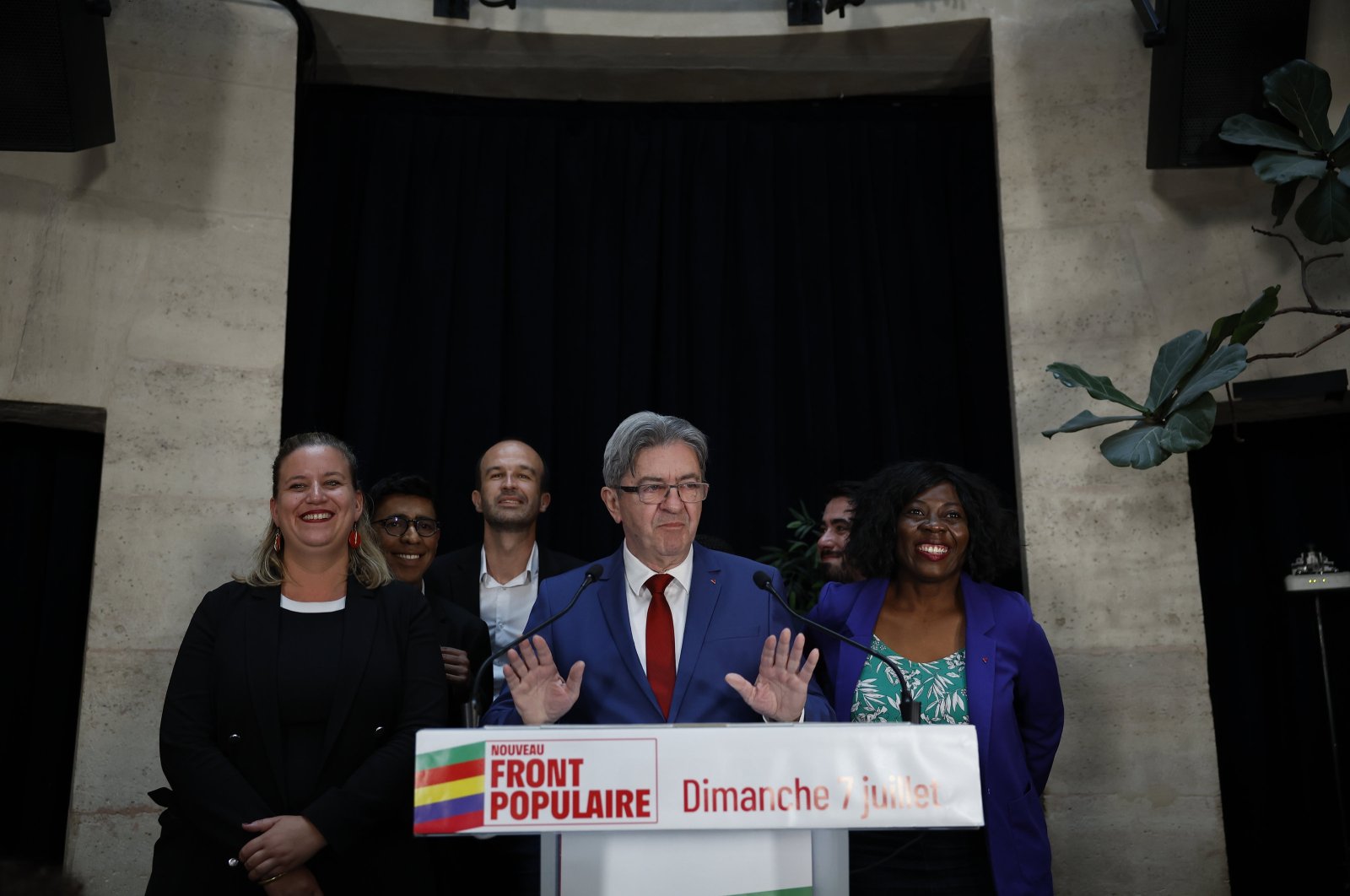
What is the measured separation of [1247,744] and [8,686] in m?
4.53

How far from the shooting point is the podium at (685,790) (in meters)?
1.63

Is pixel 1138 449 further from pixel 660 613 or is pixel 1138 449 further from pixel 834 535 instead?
pixel 660 613

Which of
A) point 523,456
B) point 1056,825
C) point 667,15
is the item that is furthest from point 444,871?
point 667,15

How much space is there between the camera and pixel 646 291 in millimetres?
5141

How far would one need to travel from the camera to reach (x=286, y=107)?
4613mm

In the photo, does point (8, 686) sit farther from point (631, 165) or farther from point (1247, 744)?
point (1247, 744)

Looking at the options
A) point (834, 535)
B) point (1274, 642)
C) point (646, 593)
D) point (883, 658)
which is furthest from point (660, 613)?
point (1274, 642)

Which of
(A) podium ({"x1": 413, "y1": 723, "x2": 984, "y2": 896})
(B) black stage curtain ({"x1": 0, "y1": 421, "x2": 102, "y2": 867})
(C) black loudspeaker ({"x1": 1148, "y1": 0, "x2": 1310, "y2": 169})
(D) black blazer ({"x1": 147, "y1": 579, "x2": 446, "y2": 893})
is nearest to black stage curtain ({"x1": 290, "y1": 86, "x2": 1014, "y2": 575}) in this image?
(B) black stage curtain ({"x1": 0, "y1": 421, "x2": 102, "y2": 867})

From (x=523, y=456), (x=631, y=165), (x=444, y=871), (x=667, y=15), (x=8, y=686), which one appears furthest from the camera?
(x=631, y=165)

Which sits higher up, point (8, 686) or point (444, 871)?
point (8, 686)

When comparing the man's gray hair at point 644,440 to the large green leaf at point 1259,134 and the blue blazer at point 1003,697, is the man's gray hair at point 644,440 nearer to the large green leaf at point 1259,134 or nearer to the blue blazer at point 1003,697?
the blue blazer at point 1003,697

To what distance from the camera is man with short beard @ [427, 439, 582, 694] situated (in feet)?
11.6

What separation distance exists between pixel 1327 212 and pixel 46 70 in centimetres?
405

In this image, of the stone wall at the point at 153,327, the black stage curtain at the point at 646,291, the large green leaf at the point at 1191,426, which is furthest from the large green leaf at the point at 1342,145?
the stone wall at the point at 153,327
